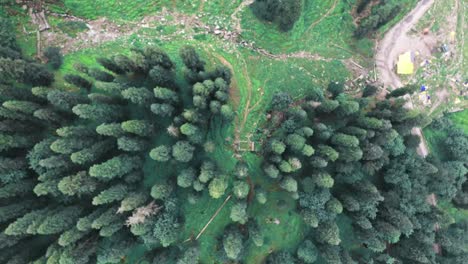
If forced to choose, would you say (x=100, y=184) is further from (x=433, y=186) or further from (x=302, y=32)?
(x=433, y=186)

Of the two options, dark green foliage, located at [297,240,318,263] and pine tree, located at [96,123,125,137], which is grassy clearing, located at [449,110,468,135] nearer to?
dark green foliage, located at [297,240,318,263]

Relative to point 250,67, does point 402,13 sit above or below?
above

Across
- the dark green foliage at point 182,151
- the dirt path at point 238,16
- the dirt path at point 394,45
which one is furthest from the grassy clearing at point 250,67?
the dark green foliage at point 182,151

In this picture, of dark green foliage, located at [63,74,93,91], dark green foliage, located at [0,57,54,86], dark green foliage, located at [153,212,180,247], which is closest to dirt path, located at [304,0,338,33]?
dark green foliage, located at [63,74,93,91]

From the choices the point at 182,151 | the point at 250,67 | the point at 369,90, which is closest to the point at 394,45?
the point at 369,90

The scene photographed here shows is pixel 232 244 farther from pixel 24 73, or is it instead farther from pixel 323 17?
pixel 323 17

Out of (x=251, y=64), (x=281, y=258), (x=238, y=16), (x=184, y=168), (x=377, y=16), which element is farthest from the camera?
(x=238, y=16)

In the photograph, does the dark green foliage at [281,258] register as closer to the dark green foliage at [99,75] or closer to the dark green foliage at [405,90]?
the dark green foliage at [405,90]
